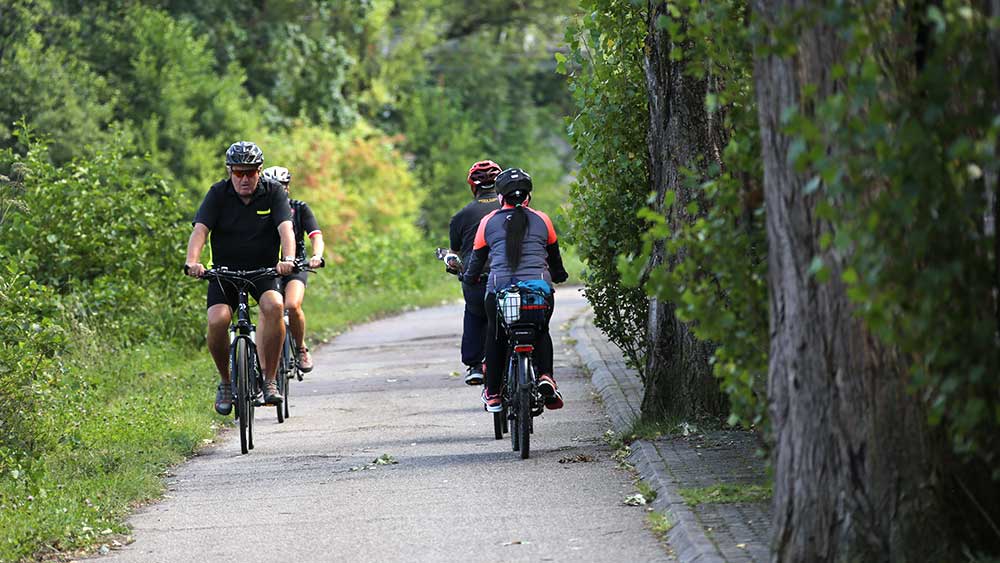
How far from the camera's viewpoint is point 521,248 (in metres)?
11.2

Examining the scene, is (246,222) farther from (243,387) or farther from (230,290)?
(243,387)

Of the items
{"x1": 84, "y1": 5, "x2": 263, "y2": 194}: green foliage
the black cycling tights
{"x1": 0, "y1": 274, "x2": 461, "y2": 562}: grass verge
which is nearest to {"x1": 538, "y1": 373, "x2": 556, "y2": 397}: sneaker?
the black cycling tights

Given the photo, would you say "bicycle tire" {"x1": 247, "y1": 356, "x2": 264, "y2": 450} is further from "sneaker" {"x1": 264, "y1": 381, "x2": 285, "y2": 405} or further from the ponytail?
the ponytail

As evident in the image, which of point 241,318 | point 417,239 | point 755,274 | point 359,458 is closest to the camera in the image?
point 755,274

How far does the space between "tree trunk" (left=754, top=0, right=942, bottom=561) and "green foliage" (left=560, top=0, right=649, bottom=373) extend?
223 inches

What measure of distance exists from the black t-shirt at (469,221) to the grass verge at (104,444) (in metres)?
2.43

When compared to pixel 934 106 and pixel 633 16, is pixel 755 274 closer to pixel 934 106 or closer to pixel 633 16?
pixel 934 106

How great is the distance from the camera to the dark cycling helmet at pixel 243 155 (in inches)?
472

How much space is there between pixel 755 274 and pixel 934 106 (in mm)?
1775

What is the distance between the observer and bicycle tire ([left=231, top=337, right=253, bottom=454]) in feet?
39.2

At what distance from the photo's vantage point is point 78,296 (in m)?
18.2

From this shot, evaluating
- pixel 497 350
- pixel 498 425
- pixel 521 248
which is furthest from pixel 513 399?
pixel 498 425

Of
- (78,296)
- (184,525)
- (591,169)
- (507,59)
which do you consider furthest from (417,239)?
(184,525)

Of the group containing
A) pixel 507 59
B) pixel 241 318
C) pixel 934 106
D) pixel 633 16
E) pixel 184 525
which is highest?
pixel 507 59
